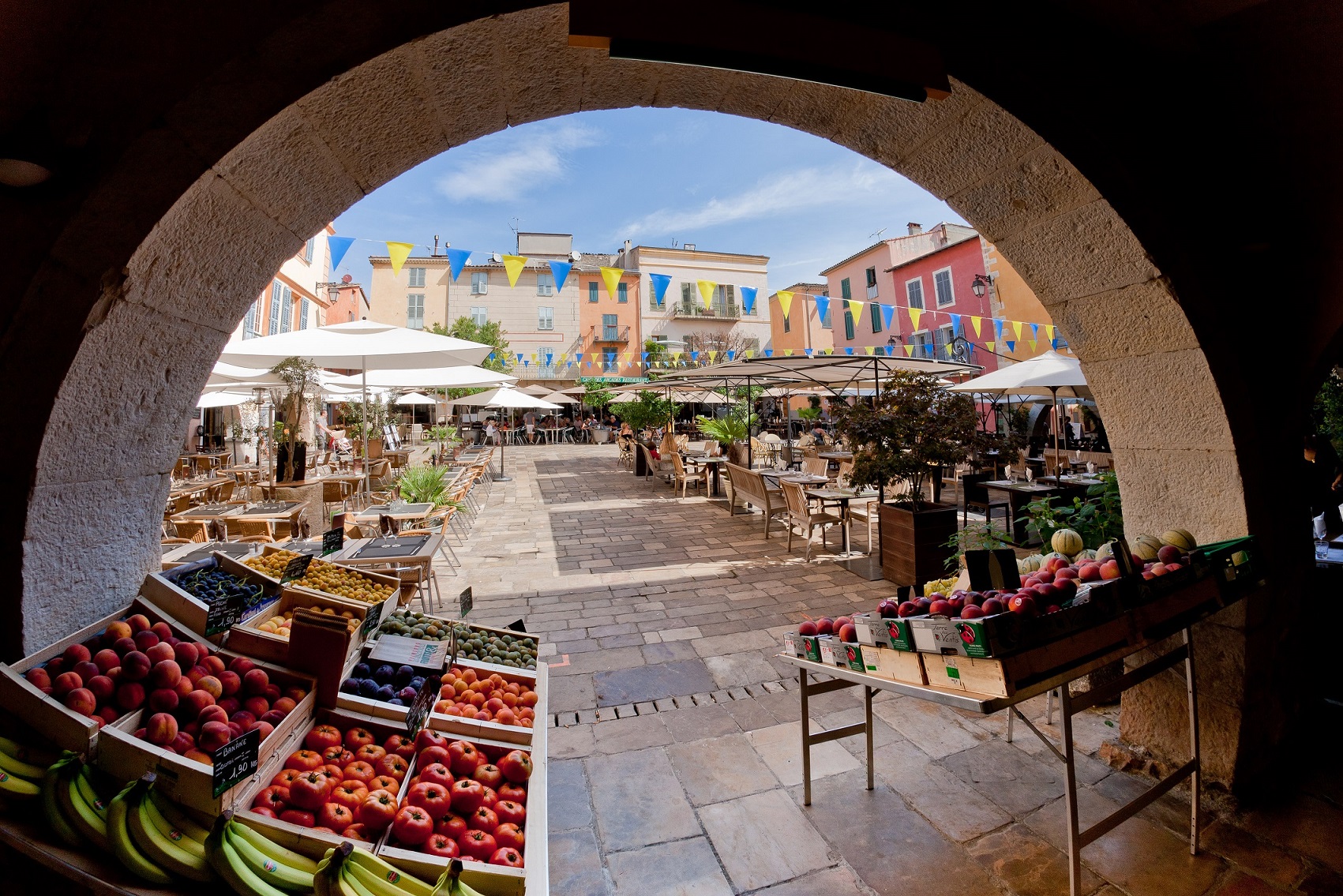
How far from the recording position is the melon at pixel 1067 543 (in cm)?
285

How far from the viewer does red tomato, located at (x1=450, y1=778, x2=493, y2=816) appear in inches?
66.4

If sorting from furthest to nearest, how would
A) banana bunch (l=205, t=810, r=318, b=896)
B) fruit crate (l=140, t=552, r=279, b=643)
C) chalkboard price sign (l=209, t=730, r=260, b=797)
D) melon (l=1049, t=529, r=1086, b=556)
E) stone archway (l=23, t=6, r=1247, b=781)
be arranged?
melon (l=1049, t=529, r=1086, b=556), fruit crate (l=140, t=552, r=279, b=643), stone archway (l=23, t=6, r=1247, b=781), chalkboard price sign (l=209, t=730, r=260, b=797), banana bunch (l=205, t=810, r=318, b=896)

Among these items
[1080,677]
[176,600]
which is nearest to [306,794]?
[176,600]

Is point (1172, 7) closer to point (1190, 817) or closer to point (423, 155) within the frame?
point (423, 155)

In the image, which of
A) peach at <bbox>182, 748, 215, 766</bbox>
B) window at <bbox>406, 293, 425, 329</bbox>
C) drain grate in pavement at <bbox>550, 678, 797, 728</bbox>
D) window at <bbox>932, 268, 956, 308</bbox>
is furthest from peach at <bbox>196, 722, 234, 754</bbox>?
window at <bbox>406, 293, 425, 329</bbox>

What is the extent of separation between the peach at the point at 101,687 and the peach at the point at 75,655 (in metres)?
0.11

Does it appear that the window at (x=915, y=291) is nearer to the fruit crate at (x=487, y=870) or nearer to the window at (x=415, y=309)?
the fruit crate at (x=487, y=870)

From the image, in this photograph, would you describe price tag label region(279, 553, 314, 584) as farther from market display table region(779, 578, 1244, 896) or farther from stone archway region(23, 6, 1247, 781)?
market display table region(779, 578, 1244, 896)

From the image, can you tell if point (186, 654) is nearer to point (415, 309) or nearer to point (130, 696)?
point (130, 696)

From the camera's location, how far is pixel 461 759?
1.87 meters

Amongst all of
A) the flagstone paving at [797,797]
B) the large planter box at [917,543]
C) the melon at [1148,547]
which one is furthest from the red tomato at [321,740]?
the large planter box at [917,543]

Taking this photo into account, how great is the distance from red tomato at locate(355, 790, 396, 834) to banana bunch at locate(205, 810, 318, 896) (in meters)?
0.14

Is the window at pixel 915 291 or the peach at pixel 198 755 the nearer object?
the peach at pixel 198 755

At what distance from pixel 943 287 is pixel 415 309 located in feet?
86.3
